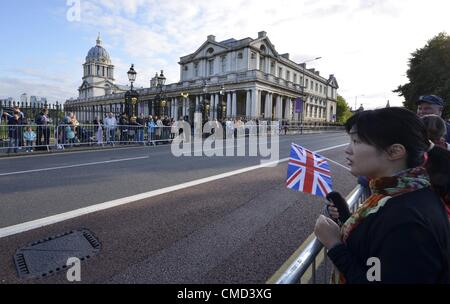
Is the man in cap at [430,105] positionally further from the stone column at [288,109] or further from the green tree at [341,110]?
the green tree at [341,110]

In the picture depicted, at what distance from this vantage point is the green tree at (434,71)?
30.5 m

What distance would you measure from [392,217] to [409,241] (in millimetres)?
111

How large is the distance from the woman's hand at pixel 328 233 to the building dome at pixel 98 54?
395 feet

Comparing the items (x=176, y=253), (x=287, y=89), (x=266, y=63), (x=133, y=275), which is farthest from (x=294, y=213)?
Result: (x=266, y=63)

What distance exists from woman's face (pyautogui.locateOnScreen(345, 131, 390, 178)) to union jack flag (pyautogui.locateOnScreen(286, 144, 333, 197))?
1.11 m

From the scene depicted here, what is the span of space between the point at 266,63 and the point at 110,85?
69083 millimetres

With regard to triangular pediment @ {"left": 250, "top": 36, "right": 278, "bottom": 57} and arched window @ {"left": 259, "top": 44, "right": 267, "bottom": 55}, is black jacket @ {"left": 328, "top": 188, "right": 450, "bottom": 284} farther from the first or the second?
arched window @ {"left": 259, "top": 44, "right": 267, "bottom": 55}

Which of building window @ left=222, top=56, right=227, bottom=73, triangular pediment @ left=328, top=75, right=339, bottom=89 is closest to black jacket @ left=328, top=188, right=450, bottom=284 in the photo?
building window @ left=222, top=56, right=227, bottom=73

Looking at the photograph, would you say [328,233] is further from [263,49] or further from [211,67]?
[211,67]

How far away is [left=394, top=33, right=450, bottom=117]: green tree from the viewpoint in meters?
30.5

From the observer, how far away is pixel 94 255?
11.3 ft

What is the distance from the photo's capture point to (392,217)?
1.27 metres
